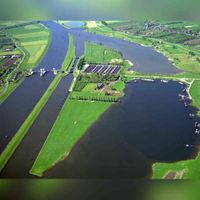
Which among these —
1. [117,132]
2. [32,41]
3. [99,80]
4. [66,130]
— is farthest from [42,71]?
[117,132]

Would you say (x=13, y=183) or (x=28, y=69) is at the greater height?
(x=13, y=183)

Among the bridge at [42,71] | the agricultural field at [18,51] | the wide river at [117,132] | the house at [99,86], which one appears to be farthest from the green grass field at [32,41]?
the house at [99,86]

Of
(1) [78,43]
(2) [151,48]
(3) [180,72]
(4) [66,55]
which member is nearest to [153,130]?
(3) [180,72]

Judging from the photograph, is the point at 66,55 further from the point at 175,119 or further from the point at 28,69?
the point at 175,119

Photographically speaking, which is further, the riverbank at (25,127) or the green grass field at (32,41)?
the green grass field at (32,41)

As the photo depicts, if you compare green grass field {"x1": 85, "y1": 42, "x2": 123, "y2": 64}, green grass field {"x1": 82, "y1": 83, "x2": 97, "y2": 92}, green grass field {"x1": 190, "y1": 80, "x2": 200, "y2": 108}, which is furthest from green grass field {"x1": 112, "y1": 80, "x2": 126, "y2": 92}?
green grass field {"x1": 85, "y1": 42, "x2": 123, "y2": 64}

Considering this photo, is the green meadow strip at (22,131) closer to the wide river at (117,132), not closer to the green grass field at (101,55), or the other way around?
the wide river at (117,132)
